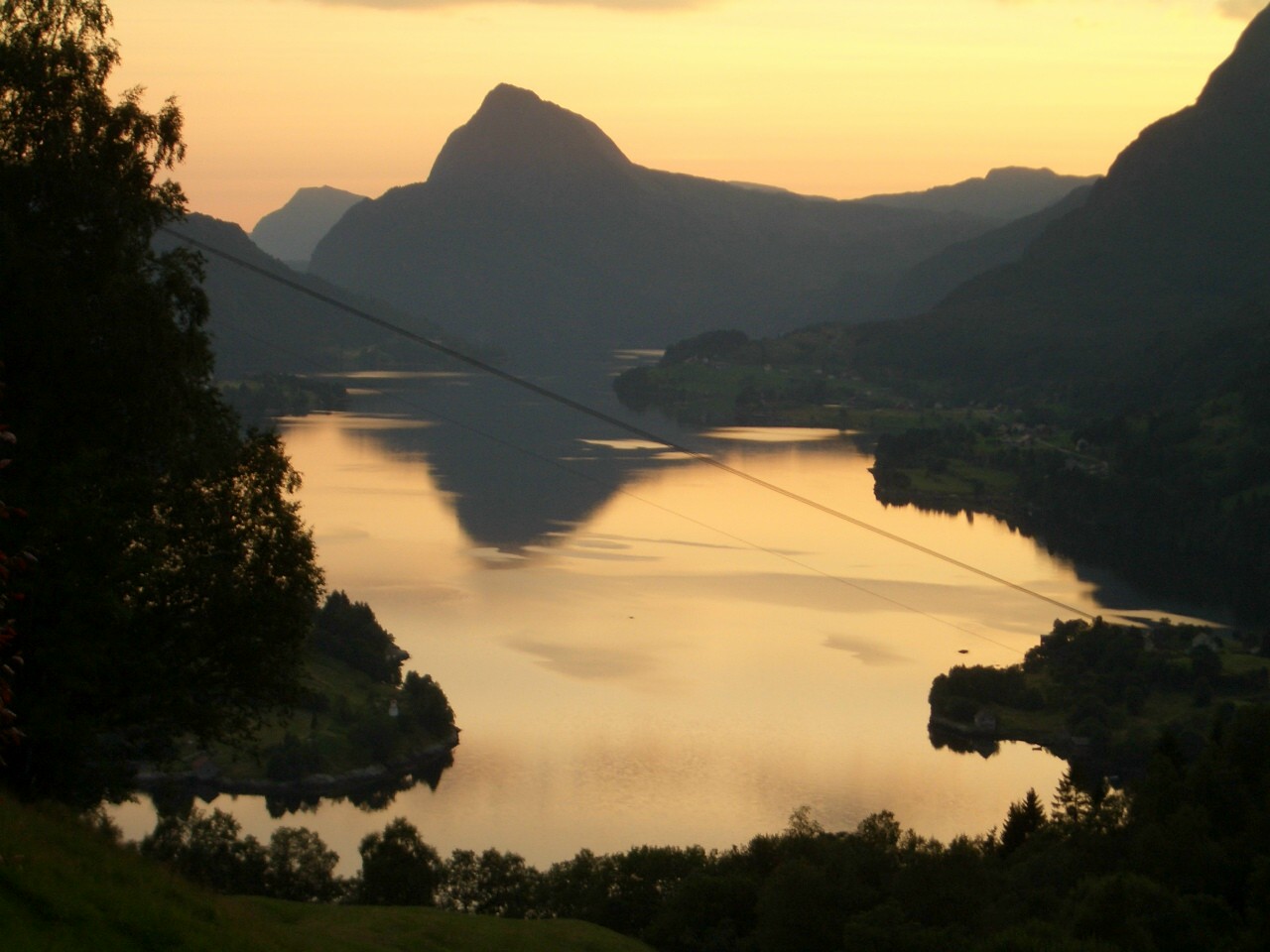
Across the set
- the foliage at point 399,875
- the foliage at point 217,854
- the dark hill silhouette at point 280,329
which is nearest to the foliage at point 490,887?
the foliage at point 399,875

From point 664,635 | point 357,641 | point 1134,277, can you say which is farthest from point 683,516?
point 1134,277

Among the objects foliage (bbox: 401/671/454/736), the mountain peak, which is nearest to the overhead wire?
foliage (bbox: 401/671/454/736)

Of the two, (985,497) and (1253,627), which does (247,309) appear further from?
(1253,627)

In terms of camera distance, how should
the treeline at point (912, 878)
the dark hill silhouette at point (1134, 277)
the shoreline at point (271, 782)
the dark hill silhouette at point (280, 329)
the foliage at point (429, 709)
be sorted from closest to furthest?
the treeline at point (912, 878), the shoreline at point (271, 782), the foliage at point (429, 709), the dark hill silhouette at point (1134, 277), the dark hill silhouette at point (280, 329)

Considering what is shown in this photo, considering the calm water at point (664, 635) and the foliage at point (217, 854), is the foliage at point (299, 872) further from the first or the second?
→ the calm water at point (664, 635)

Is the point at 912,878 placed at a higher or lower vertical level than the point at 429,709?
higher

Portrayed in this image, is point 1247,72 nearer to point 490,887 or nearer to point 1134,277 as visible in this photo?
point 1134,277
